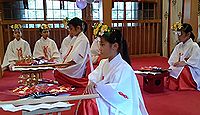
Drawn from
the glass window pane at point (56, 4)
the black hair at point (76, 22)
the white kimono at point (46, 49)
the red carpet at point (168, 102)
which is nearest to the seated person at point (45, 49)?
the white kimono at point (46, 49)

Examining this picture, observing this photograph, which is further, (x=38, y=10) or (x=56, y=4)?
(x=56, y=4)

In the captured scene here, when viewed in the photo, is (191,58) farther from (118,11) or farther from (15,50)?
(118,11)

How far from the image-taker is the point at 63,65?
449cm

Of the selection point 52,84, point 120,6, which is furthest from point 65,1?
point 52,84

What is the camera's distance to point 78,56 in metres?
4.46

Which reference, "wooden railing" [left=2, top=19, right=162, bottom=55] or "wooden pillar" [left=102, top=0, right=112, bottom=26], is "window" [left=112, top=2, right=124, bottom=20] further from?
"wooden pillar" [left=102, top=0, right=112, bottom=26]

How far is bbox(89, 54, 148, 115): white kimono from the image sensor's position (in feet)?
6.68

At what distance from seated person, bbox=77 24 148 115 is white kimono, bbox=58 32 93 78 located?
6.67 ft

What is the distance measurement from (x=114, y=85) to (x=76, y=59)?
2.45 metres

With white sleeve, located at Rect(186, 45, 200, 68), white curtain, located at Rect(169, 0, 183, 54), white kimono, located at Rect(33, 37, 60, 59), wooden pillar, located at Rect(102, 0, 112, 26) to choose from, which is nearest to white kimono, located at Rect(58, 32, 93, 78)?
white kimono, located at Rect(33, 37, 60, 59)

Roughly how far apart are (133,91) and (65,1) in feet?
20.6

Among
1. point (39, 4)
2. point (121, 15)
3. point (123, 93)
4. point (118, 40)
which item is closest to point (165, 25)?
point (121, 15)

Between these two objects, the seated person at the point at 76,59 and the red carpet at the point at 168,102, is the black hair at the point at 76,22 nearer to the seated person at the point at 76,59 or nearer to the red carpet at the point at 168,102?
the seated person at the point at 76,59

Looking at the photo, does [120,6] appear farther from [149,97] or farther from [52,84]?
[149,97]
